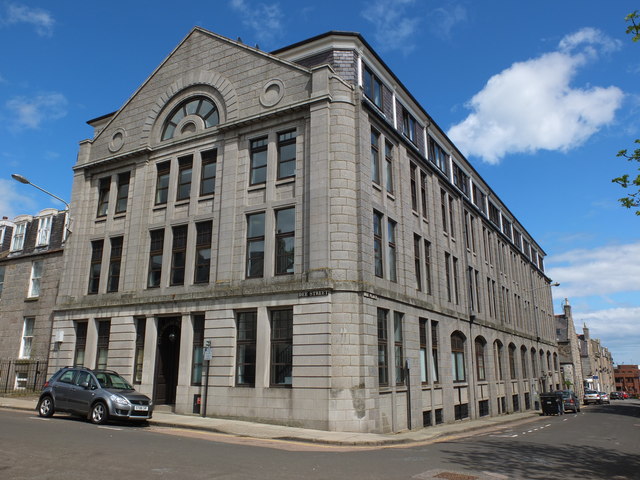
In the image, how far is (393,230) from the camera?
23.0 metres

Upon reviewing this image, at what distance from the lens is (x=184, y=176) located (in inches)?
Result: 964

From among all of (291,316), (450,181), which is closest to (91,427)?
(291,316)

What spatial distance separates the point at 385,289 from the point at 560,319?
68.3 metres

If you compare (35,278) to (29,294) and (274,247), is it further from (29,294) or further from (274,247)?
(274,247)

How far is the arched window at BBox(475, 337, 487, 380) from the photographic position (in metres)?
31.6

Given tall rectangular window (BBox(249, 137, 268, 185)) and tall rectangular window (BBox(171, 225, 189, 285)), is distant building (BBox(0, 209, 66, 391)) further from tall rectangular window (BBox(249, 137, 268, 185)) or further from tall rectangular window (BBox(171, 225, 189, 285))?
tall rectangular window (BBox(249, 137, 268, 185))

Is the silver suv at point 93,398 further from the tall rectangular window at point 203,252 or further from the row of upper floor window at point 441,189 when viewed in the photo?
the row of upper floor window at point 441,189

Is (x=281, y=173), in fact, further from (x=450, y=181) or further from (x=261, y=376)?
(x=450, y=181)

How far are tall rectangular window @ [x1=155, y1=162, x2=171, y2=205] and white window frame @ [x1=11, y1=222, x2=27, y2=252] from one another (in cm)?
1363

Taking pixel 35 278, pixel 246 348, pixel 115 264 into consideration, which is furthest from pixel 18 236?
pixel 246 348

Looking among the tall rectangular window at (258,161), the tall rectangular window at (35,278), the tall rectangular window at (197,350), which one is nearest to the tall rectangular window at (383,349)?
the tall rectangular window at (197,350)

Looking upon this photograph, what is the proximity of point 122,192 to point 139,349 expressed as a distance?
338 inches

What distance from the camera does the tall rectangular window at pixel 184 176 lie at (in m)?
24.1

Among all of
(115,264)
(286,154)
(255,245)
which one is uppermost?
(286,154)
